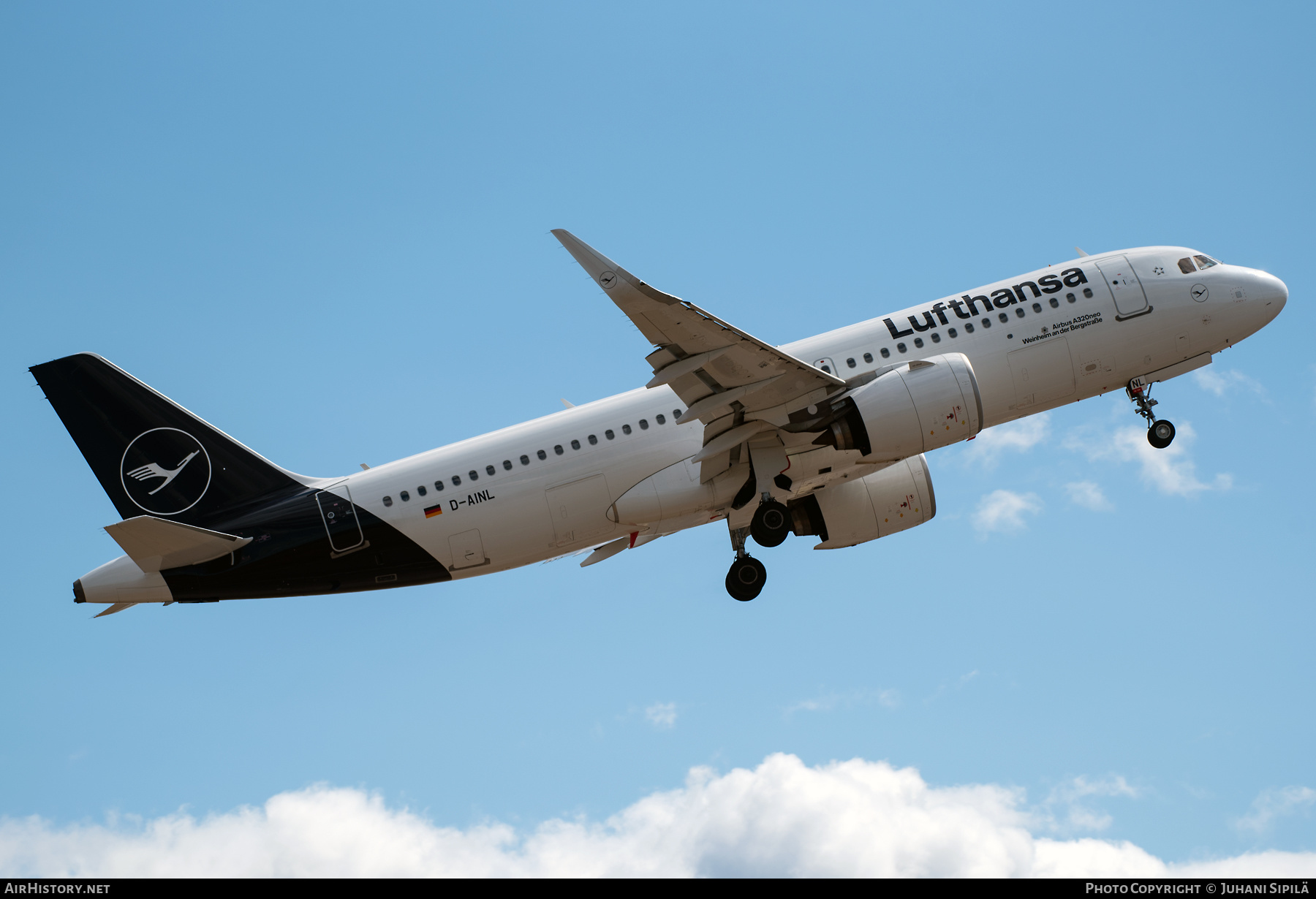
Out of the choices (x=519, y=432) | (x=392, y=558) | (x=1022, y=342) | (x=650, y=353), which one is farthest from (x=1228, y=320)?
(x=392, y=558)

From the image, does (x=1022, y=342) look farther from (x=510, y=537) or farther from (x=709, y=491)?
(x=510, y=537)

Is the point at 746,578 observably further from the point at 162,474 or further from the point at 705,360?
the point at 162,474

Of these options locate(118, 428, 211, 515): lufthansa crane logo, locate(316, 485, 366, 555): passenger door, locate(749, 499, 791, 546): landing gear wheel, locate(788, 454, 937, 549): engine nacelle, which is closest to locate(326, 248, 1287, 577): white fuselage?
locate(316, 485, 366, 555): passenger door

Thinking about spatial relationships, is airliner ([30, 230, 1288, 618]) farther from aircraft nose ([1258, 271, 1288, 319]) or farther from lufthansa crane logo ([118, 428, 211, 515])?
aircraft nose ([1258, 271, 1288, 319])

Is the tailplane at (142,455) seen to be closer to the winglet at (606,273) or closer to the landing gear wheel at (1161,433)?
the winglet at (606,273)

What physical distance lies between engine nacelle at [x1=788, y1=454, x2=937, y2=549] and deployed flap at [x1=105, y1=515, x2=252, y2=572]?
14549 millimetres

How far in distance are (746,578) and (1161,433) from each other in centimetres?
1172

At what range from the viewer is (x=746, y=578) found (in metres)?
29.7

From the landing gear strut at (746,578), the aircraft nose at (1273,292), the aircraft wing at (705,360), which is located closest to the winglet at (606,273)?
the aircraft wing at (705,360)

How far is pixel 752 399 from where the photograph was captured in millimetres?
25469
